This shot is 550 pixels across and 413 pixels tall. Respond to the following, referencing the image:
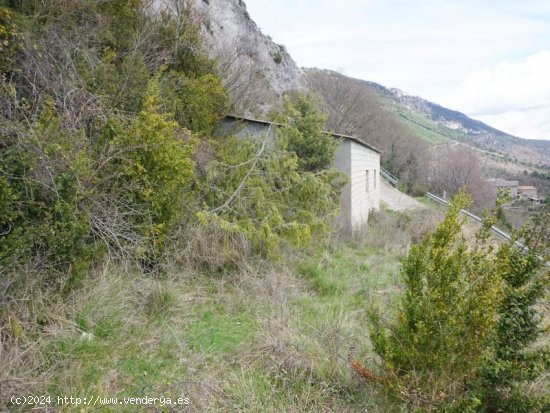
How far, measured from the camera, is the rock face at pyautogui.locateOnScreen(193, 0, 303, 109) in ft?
47.8

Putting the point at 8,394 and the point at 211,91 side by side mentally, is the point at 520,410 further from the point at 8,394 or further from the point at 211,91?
the point at 211,91

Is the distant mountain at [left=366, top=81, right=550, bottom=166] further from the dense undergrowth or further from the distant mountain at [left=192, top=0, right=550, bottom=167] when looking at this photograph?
the dense undergrowth

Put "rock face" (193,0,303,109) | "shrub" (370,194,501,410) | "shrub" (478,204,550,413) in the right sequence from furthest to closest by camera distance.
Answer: "rock face" (193,0,303,109)
"shrub" (370,194,501,410)
"shrub" (478,204,550,413)

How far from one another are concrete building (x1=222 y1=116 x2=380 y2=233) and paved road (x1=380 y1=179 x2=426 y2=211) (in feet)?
12.9

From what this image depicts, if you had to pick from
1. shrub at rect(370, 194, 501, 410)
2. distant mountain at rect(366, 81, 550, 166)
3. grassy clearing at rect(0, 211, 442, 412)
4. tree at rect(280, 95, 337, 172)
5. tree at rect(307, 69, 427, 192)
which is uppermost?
distant mountain at rect(366, 81, 550, 166)

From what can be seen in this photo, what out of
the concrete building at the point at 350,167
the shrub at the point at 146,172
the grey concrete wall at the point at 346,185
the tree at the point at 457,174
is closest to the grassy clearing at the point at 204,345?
the shrub at the point at 146,172

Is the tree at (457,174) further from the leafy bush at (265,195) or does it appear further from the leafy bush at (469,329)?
the leafy bush at (469,329)

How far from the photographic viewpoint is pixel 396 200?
2355cm

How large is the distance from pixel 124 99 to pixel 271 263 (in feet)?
13.6

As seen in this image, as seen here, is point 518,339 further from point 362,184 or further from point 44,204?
point 362,184

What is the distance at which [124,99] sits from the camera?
6.86 metres

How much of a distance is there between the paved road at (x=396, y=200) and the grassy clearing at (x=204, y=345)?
14645mm

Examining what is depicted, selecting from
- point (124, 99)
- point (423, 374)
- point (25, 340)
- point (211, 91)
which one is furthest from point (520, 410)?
point (211, 91)

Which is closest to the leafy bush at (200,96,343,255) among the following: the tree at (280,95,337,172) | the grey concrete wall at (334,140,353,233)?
the tree at (280,95,337,172)
